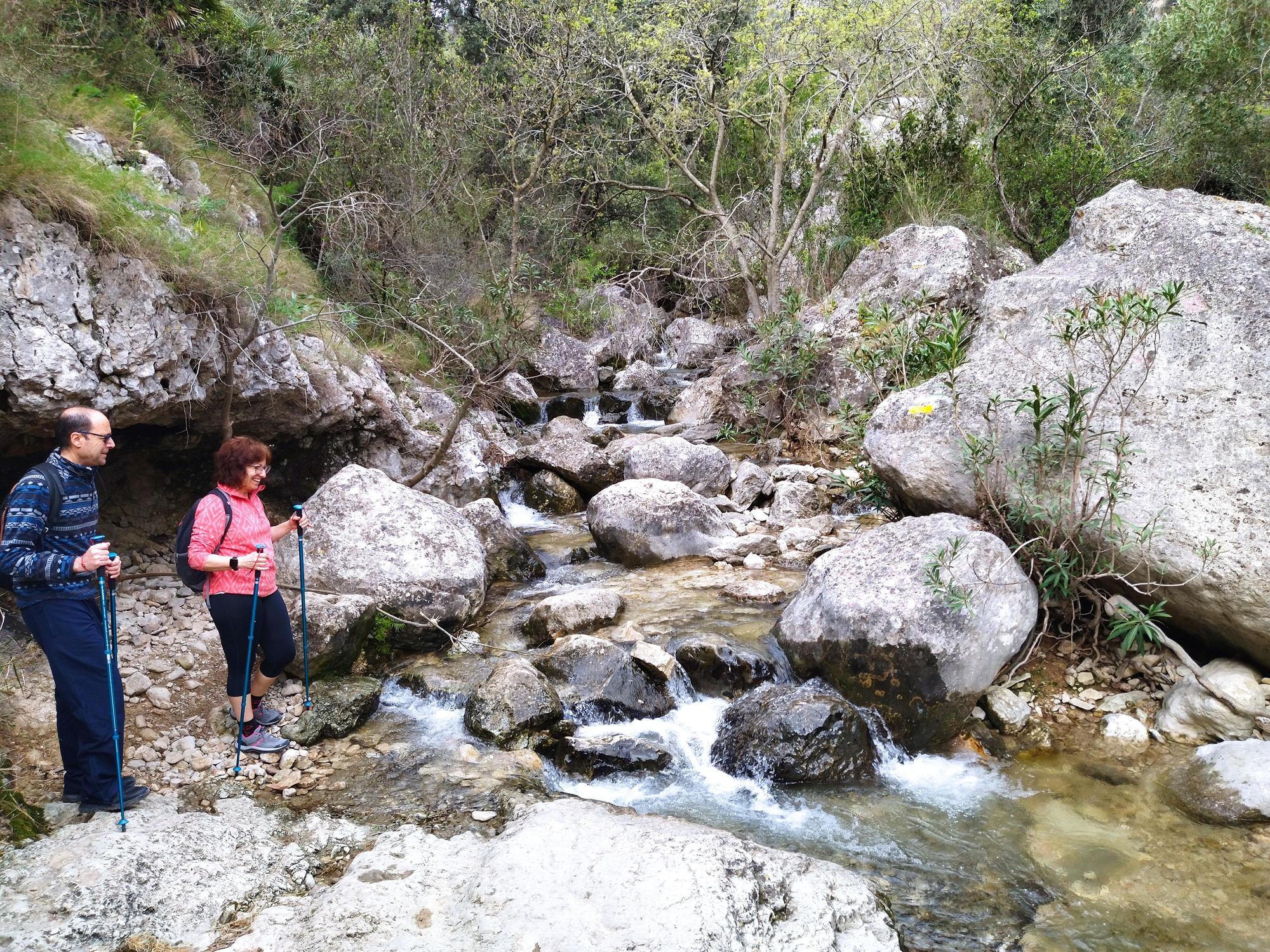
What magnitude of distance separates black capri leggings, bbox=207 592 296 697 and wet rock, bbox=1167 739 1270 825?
5165mm

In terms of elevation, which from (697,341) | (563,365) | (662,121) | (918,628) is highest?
(662,121)

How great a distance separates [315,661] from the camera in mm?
5473

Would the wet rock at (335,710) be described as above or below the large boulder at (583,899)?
below

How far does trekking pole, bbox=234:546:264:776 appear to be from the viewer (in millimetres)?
4465

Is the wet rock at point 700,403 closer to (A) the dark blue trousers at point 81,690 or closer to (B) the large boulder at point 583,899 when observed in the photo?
(B) the large boulder at point 583,899

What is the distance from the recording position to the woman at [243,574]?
14.2ft

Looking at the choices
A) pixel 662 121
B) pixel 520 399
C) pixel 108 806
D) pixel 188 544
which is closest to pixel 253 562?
pixel 188 544

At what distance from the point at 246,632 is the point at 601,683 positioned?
2.32m

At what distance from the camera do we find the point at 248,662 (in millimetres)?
4508

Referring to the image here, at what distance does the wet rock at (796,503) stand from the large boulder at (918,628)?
11.5 feet

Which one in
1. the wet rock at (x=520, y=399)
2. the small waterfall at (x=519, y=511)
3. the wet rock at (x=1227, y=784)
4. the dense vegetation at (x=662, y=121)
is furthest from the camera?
the wet rock at (x=520, y=399)

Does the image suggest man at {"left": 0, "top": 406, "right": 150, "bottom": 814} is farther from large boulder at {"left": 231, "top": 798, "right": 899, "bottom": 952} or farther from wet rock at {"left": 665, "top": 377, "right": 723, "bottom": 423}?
wet rock at {"left": 665, "top": 377, "right": 723, "bottom": 423}

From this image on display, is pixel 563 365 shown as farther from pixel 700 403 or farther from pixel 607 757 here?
pixel 607 757

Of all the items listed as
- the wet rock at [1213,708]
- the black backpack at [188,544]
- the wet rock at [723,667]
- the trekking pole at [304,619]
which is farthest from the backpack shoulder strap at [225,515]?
the wet rock at [1213,708]
